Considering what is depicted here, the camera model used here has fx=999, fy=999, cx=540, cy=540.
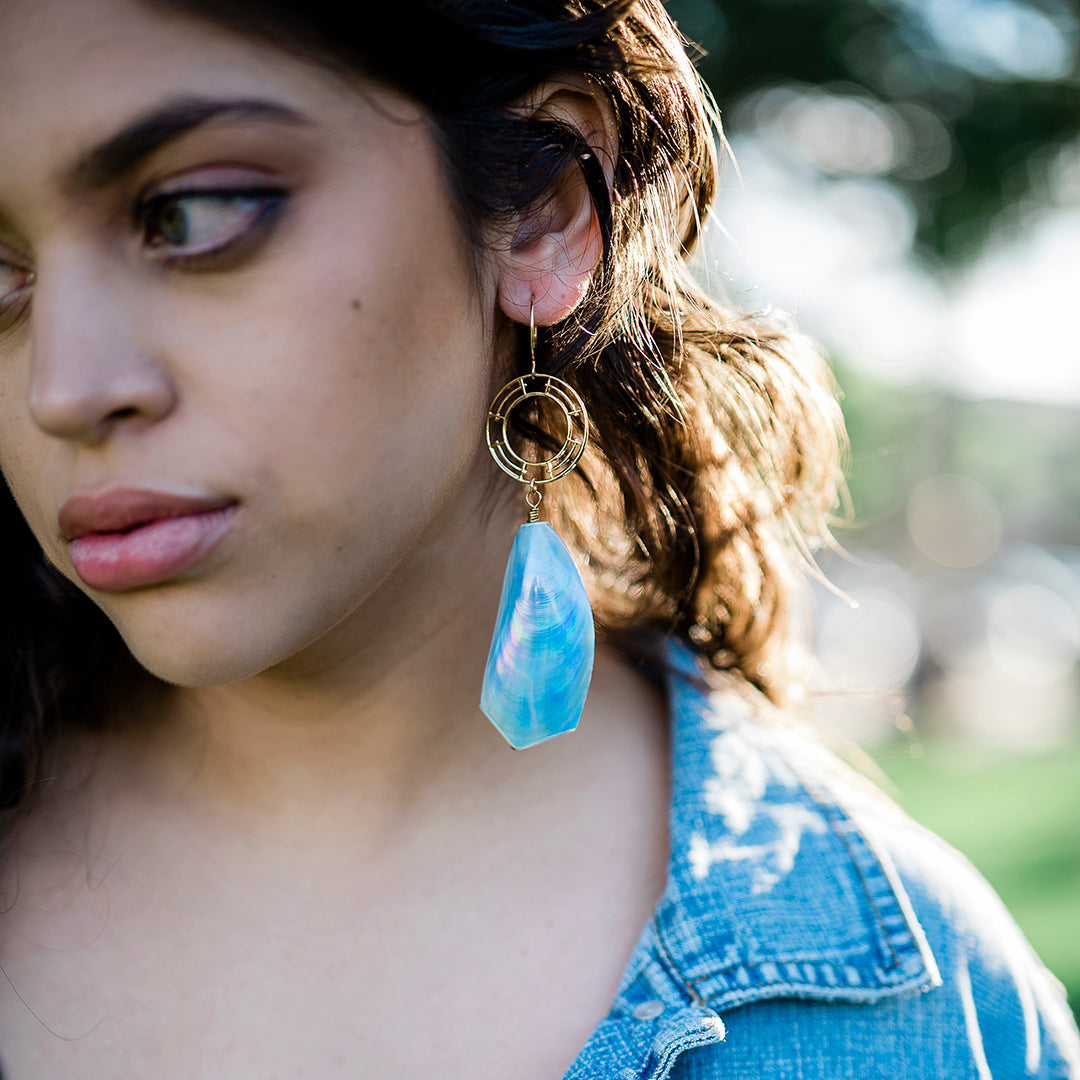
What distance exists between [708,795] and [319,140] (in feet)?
3.92

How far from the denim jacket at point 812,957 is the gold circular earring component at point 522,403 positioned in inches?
23.0

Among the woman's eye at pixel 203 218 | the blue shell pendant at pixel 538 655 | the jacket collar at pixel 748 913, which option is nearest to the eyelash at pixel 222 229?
the woman's eye at pixel 203 218

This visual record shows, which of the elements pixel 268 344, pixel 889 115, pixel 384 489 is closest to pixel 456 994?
pixel 384 489

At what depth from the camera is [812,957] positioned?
1.53 meters

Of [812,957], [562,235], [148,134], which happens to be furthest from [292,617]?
[812,957]

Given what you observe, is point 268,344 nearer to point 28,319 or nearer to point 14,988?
point 28,319

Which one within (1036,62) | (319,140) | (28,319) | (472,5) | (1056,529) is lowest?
(1056,529)

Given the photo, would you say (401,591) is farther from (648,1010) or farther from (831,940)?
(831,940)

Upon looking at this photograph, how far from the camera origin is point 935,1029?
151cm

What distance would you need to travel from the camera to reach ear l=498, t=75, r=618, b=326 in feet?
4.83

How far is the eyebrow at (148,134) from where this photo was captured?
1.15 m

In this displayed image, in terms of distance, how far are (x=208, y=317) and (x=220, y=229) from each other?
0.11m

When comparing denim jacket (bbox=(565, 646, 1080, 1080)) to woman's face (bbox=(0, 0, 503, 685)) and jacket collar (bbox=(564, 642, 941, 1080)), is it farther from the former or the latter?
woman's face (bbox=(0, 0, 503, 685))

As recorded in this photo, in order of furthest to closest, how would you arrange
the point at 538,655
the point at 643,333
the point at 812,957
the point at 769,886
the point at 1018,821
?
1. the point at 1018,821
2. the point at 643,333
3. the point at 769,886
4. the point at 812,957
5. the point at 538,655
